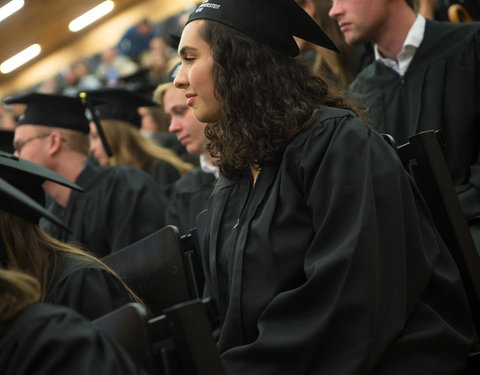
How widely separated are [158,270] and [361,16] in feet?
5.77

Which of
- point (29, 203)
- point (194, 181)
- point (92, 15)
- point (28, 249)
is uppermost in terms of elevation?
point (29, 203)

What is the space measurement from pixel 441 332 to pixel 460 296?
0.16 meters

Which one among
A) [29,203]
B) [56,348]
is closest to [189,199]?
[29,203]

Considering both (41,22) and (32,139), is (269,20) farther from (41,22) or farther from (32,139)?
(41,22)

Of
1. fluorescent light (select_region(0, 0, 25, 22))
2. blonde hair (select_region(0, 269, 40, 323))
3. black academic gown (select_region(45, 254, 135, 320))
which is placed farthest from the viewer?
fluorescent light (select_region(0, 0, 25, 22))

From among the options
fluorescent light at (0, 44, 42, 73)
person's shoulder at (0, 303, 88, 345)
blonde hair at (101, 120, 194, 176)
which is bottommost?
fluorescent light at (0, 44, 42, 73)

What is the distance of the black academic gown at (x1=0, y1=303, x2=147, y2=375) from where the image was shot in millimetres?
1264

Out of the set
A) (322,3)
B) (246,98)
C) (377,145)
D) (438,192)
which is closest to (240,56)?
(246,98)

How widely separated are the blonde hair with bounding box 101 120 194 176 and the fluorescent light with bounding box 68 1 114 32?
15.0 ft

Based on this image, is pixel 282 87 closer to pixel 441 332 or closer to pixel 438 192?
pixel 438 192

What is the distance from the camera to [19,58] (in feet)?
37.7

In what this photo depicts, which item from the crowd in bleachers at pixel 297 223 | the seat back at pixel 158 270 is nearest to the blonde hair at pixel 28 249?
the crowd in bleachers at pixel 297 223

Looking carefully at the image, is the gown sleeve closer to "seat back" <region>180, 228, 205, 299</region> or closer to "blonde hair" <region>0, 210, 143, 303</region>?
"seat back" <region>180, 228, 205, 299</region>

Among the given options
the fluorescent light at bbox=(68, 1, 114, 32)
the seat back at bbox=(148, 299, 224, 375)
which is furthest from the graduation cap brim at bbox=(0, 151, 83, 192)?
the fluorescent light at bbox=(68, 1, 114, 32)
